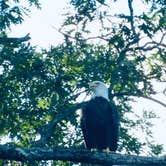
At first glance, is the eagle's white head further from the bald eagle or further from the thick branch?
the thick branch

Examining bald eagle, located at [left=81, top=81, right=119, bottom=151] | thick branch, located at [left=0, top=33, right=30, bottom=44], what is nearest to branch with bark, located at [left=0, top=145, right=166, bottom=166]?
thick branch, located at [left=0, top=33, right=30, bottom=44]

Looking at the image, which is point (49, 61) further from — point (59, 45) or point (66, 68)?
point (59, 45)

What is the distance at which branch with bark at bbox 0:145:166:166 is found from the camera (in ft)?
17.3

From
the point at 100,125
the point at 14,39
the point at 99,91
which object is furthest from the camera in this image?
the point at 99,91

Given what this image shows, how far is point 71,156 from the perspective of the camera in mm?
5426

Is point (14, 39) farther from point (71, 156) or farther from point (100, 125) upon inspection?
point (71, 156)

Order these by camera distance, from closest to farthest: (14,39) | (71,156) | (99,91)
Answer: (71,156)
(14,39)
(99,91)

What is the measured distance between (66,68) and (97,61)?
960 mm

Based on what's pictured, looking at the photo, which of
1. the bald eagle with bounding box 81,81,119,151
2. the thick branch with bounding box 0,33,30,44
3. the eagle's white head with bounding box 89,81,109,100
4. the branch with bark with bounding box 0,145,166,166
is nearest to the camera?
the branch with bark with bounding box 0,145,166,166

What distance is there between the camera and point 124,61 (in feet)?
41.8

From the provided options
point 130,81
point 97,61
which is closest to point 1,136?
point 97,61

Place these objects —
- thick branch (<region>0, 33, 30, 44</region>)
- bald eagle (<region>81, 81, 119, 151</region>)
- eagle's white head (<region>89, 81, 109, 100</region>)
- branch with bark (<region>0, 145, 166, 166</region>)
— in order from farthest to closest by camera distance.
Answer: eagle's white head (<region>89, 81, 109, 100</region>)
bald eagle (<region>81, 81, 119, 151</region>)
thick branch (<region>0, 33, 30, 44</region>)
branch with bark (<region>0, 145, 166, 166</region>)

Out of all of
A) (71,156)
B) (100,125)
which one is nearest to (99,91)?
(100,125)

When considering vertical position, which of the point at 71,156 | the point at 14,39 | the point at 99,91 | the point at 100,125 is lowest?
the point at 71,156
